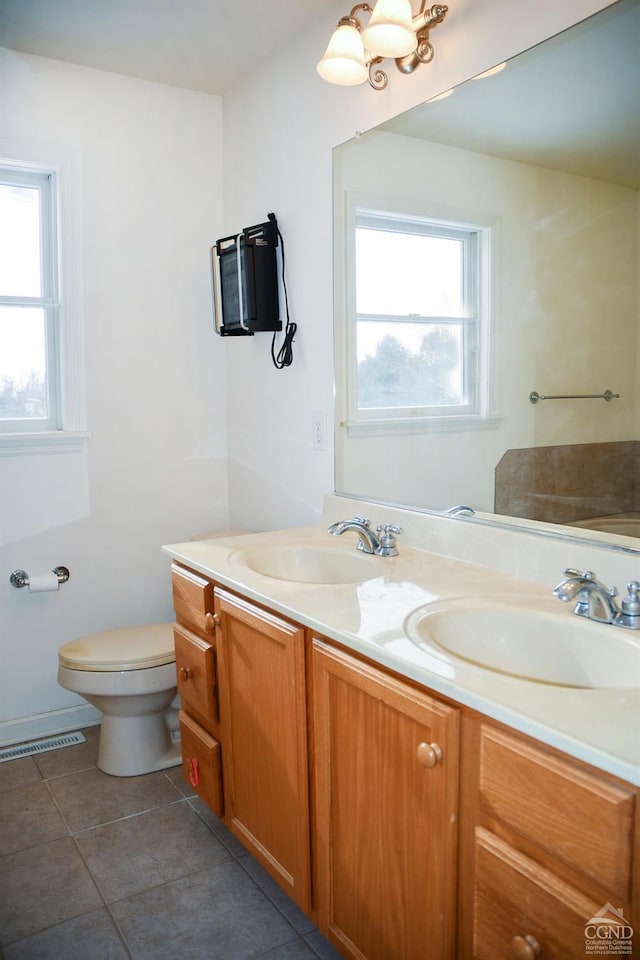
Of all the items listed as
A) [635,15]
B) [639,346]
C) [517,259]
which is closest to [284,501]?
[517,259]

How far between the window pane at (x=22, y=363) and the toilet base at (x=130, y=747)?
115 centimetres

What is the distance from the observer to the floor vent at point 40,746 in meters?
2.63

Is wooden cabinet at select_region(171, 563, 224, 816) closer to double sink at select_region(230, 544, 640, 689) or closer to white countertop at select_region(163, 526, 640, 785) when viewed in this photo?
white countertop at select_region(163, 526, 640, 785)

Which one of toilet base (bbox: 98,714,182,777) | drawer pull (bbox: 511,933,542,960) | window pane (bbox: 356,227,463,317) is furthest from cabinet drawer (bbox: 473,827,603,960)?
toilet base (bbox: 98,714,182,777)

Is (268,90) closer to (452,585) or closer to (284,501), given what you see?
(284,501)

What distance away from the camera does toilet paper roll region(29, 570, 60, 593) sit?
8.67 ft

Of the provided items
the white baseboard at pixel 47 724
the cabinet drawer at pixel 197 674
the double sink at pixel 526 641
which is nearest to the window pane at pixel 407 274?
the double sink at pixel 526 641

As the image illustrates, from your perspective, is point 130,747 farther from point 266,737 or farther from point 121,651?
point 266,737

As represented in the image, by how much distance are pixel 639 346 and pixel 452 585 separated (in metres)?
0.63

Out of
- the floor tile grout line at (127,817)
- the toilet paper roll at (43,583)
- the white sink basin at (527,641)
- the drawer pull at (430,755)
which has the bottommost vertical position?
the floor tile grout line at (127,817)

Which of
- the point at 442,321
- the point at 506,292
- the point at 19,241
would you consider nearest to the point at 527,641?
the point at 506,292

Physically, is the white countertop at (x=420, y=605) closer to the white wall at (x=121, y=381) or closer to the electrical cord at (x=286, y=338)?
the electrical cord at (x=286, y=338)

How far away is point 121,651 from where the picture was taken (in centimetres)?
243

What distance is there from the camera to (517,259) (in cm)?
164
